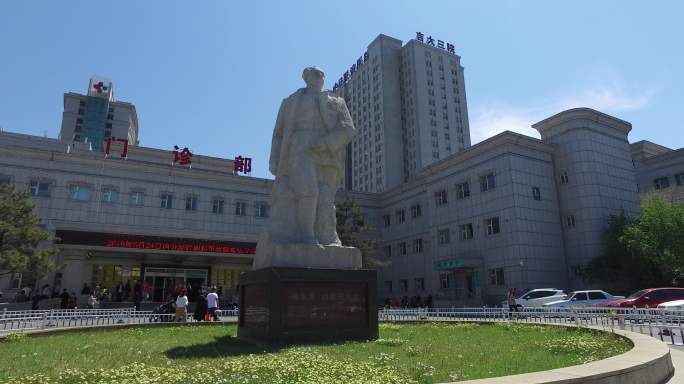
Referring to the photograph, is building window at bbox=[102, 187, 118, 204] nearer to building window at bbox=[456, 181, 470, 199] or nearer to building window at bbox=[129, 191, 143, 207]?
building window at bbox=[129, 191, 143, 207]

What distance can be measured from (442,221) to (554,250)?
26.0ft

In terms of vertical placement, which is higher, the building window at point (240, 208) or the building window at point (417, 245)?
the building window at point (240, 208)

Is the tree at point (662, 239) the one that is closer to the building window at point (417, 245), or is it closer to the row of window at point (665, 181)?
the row of window at point (665, 181)

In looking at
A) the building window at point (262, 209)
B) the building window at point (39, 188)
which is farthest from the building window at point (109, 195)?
the building window at point (262, 209)

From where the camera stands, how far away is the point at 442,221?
3528 centimetres

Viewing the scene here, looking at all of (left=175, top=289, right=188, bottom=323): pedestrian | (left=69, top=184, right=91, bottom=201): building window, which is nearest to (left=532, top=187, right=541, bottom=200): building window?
(left=175, top=289, right=188, bottom=323): pedestrian

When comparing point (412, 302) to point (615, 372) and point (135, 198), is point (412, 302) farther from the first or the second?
point (615, 372)

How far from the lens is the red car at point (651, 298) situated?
18489 mm

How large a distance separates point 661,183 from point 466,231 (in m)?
17.9

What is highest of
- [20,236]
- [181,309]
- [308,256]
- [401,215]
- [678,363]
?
[401,215]

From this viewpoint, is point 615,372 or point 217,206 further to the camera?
point 217,206

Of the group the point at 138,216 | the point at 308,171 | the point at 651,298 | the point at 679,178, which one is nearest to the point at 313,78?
the point at 308,171

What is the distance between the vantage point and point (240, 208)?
35.1 m

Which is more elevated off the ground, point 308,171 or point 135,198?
point 135,198
